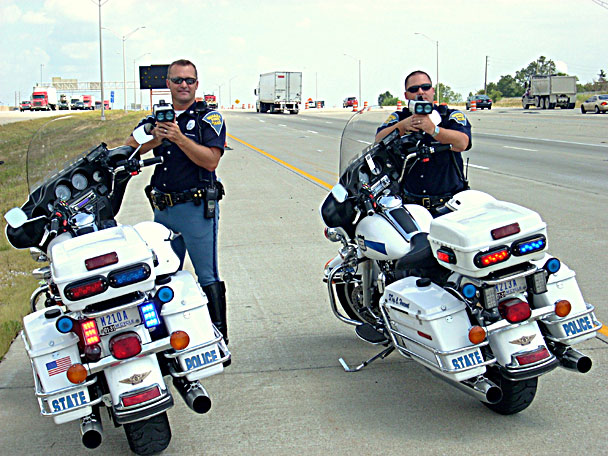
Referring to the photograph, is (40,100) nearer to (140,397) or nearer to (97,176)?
(97,176)

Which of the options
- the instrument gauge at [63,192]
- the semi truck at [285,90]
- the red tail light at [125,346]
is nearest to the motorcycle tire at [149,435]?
the red tail light at [125,346]

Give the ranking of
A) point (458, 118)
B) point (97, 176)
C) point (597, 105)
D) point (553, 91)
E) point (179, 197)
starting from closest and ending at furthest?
point (97, 176) < point (179, 197) < point (458, 118) < point (597, 105) < point (553, 91)

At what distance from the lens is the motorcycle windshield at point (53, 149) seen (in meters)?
4.46

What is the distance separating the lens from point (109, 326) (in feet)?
12.3

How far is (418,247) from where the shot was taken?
175 inches

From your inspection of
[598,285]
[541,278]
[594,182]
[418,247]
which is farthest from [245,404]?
[594,182]

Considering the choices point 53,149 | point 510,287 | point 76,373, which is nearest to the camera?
point 76,373

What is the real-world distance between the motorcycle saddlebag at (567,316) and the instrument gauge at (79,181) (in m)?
2.57

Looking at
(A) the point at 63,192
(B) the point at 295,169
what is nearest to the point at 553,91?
(B) the point at 295,169

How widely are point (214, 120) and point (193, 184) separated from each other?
45 cm

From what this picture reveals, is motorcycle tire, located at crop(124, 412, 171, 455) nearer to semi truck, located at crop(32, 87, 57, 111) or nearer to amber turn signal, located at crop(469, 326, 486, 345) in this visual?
amber turn signal, located at crop(469, 326, 486, 345)

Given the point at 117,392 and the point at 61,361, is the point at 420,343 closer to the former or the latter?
the point at 117,392

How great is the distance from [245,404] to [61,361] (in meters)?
1.28

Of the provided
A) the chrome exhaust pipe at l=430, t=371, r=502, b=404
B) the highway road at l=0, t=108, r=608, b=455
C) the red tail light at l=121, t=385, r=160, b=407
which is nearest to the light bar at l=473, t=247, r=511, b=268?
the chrome exhaust pipe at l=430, t=371, r=502, b=404
